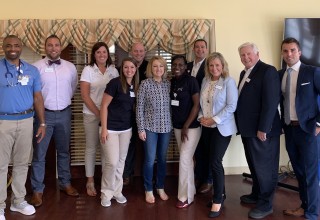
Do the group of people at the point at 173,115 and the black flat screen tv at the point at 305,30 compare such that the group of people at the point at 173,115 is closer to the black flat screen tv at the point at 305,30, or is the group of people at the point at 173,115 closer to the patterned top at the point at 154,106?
the patterned top at the point at 154,106

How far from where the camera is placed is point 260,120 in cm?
251

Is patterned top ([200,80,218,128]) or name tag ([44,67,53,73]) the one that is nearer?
patterned top ([200,80,218,128])

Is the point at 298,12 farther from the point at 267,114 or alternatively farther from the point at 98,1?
the point at 98,1

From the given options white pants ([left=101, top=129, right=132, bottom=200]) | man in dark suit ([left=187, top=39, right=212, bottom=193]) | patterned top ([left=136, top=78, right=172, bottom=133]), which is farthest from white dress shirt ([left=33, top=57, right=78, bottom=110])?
man in dark suit ([left=187, top=39, right=212, bottom=193])

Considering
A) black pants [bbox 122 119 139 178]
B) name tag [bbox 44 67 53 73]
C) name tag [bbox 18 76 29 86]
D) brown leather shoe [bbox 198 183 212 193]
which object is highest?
name tag [bbox 44 67 53 73]

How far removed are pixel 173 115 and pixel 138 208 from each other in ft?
3.21

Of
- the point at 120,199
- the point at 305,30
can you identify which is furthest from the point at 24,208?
the point at 305,30

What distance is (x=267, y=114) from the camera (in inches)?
97.0

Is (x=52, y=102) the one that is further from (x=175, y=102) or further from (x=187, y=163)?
(x=187, y=163)

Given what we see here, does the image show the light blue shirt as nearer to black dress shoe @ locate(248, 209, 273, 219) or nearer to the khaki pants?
the khaki pants

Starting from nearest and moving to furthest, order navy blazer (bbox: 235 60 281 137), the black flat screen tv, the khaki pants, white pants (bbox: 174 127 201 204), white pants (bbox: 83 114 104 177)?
navy blazer (bbox: 235 60 281 137) < the khaki pants < white pants (bbox: 174 127 201 204) < white pants (bbox: 83 114 104 177) < the black flat screen tv

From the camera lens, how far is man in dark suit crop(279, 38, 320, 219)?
98.0 inches

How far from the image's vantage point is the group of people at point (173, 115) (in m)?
2.54

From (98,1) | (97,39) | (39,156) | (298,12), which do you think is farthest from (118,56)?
(298,12)
